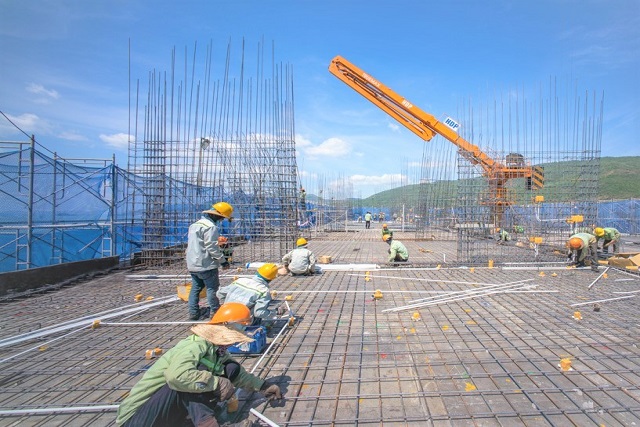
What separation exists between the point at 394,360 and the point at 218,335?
72.5 inches

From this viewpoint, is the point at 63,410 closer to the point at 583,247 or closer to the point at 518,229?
the point at 583,247

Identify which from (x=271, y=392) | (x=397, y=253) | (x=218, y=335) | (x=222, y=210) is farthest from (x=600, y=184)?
(x=218, y=335)

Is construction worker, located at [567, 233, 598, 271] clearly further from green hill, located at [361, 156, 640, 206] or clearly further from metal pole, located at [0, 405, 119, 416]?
metal pole, located at [0, 405, 119, 416]

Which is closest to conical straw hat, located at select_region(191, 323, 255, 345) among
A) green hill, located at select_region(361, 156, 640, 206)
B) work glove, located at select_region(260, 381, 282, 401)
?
work glove, located at select_region(260, 381, 282, 401)

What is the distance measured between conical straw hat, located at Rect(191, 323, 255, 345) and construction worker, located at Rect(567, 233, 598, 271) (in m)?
8.04

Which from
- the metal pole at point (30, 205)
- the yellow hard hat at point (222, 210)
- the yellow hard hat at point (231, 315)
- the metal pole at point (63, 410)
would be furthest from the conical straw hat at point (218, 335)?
the metal pole at point (30, 205)

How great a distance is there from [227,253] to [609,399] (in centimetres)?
747

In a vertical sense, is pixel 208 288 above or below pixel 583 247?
below

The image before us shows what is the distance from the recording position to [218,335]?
87.3 inches

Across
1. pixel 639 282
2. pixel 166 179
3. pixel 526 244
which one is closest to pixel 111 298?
pixel 166 179

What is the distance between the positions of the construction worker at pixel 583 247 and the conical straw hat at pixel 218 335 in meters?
8.04

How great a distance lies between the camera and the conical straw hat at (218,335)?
2168 millimetres

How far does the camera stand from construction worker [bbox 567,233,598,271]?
7613 millimetres

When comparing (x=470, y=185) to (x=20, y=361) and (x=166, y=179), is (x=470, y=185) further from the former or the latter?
A: (x=20, y=361)
